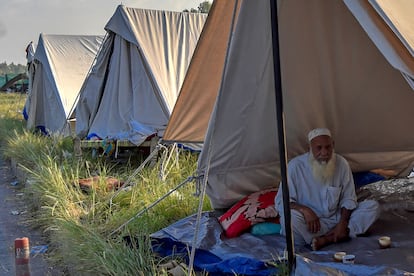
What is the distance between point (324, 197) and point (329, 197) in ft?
0.14

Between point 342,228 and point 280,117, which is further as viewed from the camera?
point 342,228

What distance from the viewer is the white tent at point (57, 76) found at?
12922 millimetres

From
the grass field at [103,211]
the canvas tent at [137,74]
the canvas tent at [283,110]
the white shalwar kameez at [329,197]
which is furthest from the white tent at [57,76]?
the white shalwar kameez at [329,197]

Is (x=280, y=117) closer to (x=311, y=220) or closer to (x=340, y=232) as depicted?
(x=311, y=220)

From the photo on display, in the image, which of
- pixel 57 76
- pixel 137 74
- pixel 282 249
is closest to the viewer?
pixel 282 249

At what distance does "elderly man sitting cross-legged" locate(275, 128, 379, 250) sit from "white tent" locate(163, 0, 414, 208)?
546mm

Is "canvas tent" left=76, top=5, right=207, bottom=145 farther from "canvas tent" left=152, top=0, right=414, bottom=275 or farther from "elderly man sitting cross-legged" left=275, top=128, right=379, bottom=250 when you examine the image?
"elderly man sitting cross-legged" left=275, top=128, right=379, bottom=250

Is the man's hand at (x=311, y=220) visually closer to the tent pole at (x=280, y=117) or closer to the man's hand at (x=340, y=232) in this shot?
the man's hand at (x=340, y=232)

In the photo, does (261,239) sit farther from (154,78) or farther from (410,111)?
(154,78)

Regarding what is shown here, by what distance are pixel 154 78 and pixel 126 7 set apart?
146cm

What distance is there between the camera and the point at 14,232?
264 inches

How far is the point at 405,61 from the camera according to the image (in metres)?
3.45

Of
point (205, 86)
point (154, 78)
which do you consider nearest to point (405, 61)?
point (205, 86)

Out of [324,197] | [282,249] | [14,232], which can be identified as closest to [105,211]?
[14,232]
